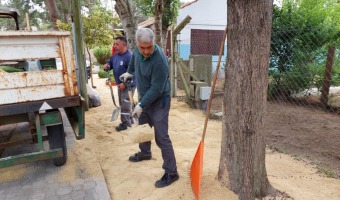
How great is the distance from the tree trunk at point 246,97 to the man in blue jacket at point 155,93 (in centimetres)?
65

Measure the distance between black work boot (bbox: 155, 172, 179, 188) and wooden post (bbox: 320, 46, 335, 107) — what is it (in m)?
4.47

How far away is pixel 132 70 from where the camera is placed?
148 inches

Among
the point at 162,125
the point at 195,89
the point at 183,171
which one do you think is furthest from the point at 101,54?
the point at 162,125

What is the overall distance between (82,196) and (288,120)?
4251 millimetres

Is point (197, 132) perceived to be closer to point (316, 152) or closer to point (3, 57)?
point (316, 152)

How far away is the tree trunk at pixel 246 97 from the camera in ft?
7.20

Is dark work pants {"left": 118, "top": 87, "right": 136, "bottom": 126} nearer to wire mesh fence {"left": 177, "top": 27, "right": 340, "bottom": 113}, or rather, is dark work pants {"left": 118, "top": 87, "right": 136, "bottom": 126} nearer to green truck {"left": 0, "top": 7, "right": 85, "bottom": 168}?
green truck {"left": 0, "top": 7, "right": 85, "bottom": 168}

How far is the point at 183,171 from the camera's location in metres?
3.23

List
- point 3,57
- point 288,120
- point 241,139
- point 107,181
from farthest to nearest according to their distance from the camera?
1. point 288,120
2. point 107,181
3. point 3,57
4. point 241,139

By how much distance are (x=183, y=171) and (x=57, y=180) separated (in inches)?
58.6

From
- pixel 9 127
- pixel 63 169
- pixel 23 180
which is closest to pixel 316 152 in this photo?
pixel 63 169

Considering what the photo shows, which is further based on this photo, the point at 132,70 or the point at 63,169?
the point at 132,70

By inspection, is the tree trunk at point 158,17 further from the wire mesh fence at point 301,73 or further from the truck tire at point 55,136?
the truck tire at point 55,136

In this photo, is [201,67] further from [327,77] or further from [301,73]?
Result: [327,77]
